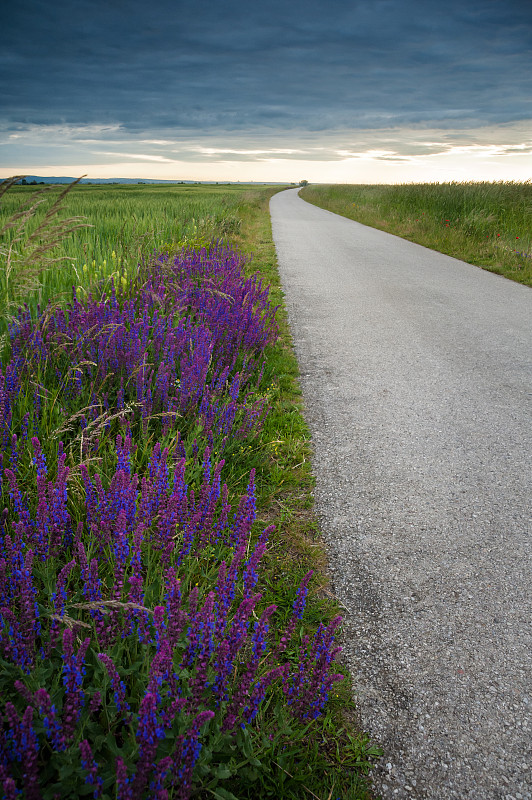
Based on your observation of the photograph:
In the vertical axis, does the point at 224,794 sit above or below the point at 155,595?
below

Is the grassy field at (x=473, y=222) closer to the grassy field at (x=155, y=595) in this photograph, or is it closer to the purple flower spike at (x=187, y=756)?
the grassy field at (x=155, y=595)

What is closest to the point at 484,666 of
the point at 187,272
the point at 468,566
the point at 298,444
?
the point at 468,566

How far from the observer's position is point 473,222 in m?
13.4

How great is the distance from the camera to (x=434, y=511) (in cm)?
287

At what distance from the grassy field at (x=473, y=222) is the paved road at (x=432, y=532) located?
527 centimetres

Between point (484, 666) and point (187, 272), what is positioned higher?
point (187, 272)

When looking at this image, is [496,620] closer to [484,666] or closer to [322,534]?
[484,666]

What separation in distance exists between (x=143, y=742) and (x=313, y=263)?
33.7 feet

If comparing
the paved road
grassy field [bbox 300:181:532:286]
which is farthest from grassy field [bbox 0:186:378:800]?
grassy field [bbox 300:181:532:286]

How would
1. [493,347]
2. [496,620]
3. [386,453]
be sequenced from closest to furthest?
[496,620], [386,453], [493,347]

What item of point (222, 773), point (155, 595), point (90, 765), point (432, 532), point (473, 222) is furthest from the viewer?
point (473, 222)

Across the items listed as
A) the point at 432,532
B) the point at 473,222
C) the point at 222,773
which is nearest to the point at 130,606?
the point at 222,773

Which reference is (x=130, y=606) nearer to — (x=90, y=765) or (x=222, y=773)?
(x=90, y=765)

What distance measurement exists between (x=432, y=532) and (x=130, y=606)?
1866mm
